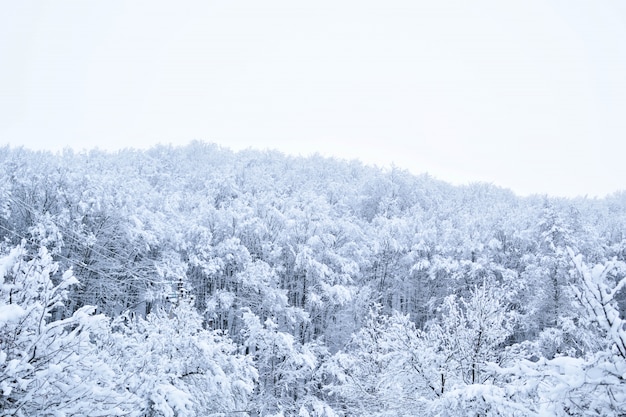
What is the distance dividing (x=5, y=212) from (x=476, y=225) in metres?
28.7

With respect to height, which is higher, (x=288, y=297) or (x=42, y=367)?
(x=42, y=367)

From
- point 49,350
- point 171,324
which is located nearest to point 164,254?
point 171,324

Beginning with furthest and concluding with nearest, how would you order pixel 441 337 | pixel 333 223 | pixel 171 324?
pixel 333 223 → pixel 441 337 → pixel 171 324

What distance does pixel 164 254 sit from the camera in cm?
2220

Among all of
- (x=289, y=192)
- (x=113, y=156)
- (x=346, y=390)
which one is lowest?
(x=346, y=390)

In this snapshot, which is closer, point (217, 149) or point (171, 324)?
point (171, 324)

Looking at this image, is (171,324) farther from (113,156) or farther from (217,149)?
(217,149)

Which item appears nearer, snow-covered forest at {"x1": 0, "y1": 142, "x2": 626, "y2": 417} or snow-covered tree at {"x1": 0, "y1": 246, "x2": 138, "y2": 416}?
snow-covered tree at {"x1": 0, "y1": 246, "x2": 138, "y2": 416}

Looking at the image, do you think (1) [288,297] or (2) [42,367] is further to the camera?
(1) [288,297]

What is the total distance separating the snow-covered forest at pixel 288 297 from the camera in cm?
429

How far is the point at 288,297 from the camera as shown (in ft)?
85.6

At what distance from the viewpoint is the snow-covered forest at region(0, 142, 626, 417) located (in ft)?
14.1

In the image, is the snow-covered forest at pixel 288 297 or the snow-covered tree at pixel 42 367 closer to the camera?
the snow-covered tree at pixel 42 367

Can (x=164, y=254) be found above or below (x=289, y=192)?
below
